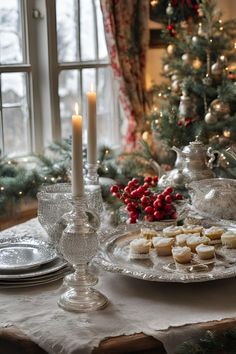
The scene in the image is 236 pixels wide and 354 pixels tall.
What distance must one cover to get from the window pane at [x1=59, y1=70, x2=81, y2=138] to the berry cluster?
1.76 metres

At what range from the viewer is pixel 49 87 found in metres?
3.62

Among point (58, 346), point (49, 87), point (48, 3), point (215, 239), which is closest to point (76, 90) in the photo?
point (49, 87)

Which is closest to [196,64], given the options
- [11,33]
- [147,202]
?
[11,33]

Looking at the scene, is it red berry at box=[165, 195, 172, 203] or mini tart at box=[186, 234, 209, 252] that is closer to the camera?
mini tart at box=[186, 234, 209, 252]

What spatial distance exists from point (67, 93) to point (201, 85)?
0.78 meters

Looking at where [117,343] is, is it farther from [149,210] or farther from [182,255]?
[149,210]

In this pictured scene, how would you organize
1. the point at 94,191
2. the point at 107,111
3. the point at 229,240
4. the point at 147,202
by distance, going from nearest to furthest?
the point at 229,240 < the point at 94,191 < the point at 147,202 < the point at 107,111

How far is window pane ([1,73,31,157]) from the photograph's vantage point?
3469mm

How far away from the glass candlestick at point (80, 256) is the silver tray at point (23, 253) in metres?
0.18

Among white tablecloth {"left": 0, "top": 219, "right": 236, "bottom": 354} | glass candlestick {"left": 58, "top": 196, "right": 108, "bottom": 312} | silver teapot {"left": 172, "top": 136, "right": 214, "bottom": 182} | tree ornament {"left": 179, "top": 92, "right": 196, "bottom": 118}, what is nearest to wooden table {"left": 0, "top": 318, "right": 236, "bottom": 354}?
white tablecloth {"left": 0, "top": 219, "right": 236, "bottom": 354}

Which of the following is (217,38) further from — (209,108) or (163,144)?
(163,144)

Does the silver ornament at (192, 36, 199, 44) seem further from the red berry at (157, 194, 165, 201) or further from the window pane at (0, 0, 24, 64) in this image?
the red berry at (157, 194, 165, 201)

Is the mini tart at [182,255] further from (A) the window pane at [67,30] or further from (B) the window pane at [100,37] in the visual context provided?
(B) the window pane at [100,37]

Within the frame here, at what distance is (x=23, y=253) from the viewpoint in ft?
5.67
